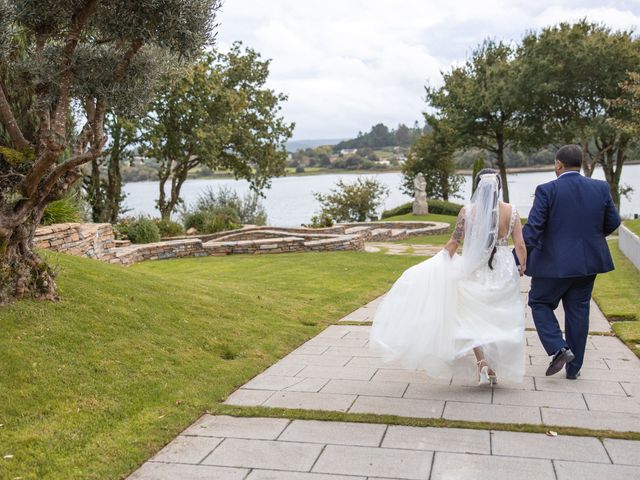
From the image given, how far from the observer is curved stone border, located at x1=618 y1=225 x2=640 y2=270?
1377cm

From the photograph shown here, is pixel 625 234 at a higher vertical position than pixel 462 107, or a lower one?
lower

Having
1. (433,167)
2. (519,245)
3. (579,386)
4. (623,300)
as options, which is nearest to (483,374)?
(579,386)

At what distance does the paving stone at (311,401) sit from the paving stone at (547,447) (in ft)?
4.22

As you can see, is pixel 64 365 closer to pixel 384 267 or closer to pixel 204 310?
pixel 204 310

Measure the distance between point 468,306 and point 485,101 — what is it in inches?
1280

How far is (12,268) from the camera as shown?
646cm

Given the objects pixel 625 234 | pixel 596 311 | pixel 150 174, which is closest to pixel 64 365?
pixel 596 311

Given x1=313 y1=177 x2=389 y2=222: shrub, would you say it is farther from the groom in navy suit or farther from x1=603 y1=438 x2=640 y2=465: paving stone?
x1=603 y1=438 x2=640 y2=465: paving stone

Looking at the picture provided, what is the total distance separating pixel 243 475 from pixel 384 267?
11.4 m

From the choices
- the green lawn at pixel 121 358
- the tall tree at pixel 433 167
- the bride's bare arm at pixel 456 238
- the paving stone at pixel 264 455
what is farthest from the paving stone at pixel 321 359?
the tall tree at pixel 433 167

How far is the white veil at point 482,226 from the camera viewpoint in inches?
224

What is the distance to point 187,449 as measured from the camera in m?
4.40

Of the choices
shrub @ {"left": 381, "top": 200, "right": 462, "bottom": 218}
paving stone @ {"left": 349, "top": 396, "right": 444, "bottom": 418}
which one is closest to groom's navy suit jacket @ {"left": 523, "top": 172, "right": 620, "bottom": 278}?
paving stone @ {"left": 349, "top": 396, "right": 444, "bottom": 418}

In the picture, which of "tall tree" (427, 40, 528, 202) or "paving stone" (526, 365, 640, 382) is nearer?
"paving stone" (526, 365, 640, 382)
